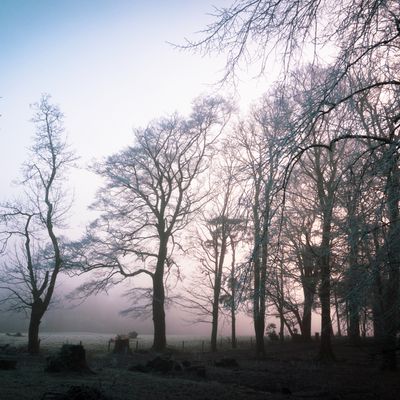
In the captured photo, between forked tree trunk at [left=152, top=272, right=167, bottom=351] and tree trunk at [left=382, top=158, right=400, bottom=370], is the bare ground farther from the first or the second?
forked tree trunk at [left=152, top=272, right=167, bottom=351]

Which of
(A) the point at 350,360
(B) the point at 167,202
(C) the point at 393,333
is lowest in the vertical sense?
(A) the point at 350,360

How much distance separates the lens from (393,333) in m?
8.77

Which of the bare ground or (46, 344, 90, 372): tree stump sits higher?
(46, 344, 90, 372): tree stump

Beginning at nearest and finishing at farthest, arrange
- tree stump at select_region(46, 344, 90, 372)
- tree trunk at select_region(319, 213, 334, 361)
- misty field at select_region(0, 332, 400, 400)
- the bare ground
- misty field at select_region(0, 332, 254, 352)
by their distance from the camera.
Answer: misty field at select_region(0, 332, 400, 400) < the bare ground < tree stump at select_region(46, 344, 90, 372) < tree trunk at select_region(319, 213, 334, 361) < misty field at select_region(0, 332, 254, 352)

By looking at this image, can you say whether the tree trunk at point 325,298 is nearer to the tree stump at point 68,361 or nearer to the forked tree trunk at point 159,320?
the tree stump at point 68,361

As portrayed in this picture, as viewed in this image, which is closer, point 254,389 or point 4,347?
point 254,389

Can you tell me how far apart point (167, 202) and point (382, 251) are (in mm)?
17113

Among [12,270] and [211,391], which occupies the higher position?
[12,270]

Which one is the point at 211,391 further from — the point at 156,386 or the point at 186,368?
the point at 186,368

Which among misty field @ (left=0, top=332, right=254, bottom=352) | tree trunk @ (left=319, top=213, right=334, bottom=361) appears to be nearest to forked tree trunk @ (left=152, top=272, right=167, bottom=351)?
misty field @ (left=0, top=332, right=254, bottom=352)

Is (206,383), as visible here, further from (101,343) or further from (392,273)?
(101,343)

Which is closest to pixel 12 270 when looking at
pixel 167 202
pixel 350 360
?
pixel 167 202

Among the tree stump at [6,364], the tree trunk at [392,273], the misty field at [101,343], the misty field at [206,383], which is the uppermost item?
the tree trunk at [392,273]

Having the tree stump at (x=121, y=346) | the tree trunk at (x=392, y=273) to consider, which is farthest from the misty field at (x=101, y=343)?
the tree trunk at (x=392, y=273)
